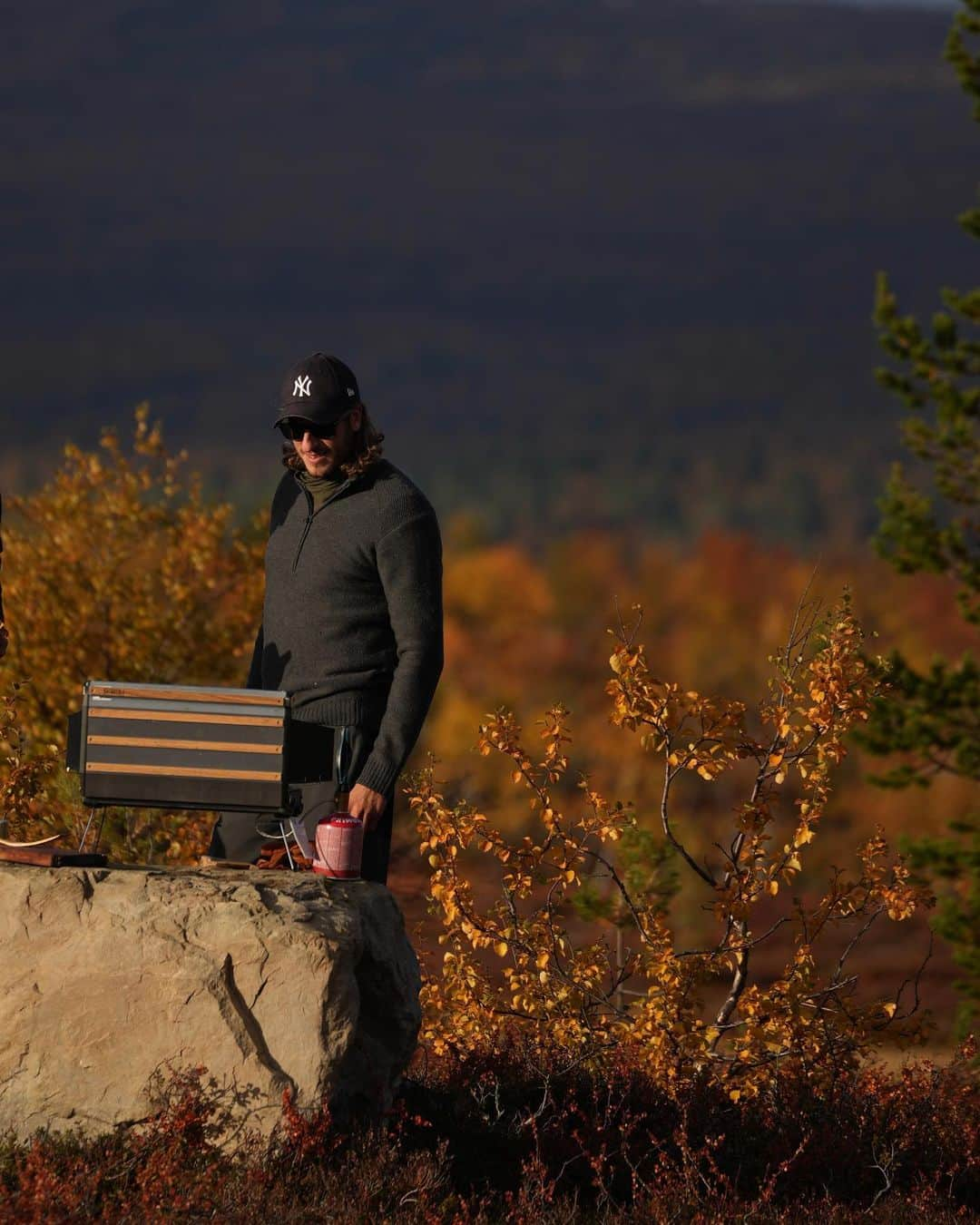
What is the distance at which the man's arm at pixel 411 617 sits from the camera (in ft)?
19.9

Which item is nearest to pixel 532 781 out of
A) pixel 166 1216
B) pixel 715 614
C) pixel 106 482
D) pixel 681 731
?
pixel 681 731

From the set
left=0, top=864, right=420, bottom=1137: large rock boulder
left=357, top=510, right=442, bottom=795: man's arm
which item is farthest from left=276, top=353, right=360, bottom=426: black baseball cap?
left=0, top=864, right=420, bottom=1137: large rock boulder

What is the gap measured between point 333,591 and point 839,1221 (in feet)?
9.14

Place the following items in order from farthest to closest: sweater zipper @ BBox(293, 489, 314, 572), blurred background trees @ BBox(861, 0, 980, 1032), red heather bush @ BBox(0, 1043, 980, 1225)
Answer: blurred background trees @ BBox(861, 0, 980, 1032) → sweater zipper @ BBox(293, 489, 314, 572) → red heather bush @ BBox(0, 1043, 980, 1225)

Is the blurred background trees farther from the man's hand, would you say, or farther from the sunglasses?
the man's hand

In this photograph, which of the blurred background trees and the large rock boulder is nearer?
the large rock boulder

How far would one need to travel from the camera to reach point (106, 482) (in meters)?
19.4

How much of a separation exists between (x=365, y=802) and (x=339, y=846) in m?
0.16

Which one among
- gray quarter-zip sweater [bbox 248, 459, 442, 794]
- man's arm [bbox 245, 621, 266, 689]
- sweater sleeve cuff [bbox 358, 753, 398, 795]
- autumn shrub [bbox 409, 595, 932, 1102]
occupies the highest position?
gray quarter-zip sweater [bbox 248, 459, 442, 794]

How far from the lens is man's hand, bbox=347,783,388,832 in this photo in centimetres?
599

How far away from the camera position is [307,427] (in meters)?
6.21

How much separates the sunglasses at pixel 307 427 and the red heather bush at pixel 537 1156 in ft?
6.92

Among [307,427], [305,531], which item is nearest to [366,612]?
[305,531]

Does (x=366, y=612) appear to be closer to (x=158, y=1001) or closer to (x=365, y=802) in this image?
(x=365, y=802)
